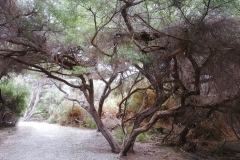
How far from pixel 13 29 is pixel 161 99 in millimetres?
2843

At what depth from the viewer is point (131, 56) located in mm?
3490

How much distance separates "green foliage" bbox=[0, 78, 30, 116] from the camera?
24.9ft

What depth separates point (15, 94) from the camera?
7.84 metres

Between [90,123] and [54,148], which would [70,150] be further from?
[90,123]

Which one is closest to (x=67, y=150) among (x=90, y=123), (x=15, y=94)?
(x=90, y=123)

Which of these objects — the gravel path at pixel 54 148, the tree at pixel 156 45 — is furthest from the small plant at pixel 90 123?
the tree at pixel 156 45

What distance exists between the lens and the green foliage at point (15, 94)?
7.59m

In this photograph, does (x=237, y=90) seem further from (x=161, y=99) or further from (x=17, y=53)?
(x=17, y=53)

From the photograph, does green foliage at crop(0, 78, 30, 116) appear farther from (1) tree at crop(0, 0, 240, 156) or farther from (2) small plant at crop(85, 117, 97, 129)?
(1) tree at crop(0, 0, 240, 156)

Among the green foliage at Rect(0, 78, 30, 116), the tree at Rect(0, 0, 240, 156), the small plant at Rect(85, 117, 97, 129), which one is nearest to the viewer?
the tree at Rect(0, 0, 240, 156)

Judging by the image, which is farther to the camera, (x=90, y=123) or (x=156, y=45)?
(x=90, y=123)

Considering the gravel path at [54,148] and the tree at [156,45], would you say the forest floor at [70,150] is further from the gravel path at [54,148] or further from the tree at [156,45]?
the tree at [156,45]

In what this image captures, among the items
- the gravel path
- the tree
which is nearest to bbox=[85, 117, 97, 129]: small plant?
the gravel path

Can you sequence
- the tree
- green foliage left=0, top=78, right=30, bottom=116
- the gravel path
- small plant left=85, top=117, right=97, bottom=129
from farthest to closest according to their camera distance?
small plant left=85, top=117, right=97, bottom=129
green foliage left=0, top=78, right=30, bottom=116
the gravel path
the tree
